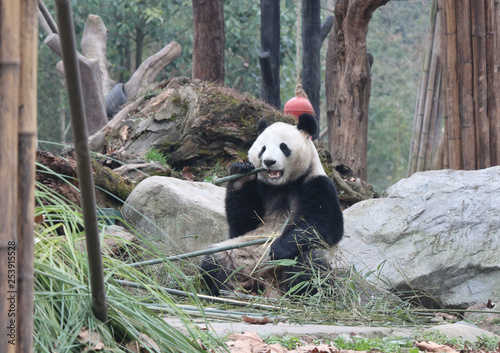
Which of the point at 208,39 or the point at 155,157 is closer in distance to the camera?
the point at 155,157

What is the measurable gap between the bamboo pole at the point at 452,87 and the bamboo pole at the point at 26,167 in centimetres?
517

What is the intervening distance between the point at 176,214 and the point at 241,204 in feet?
2.21

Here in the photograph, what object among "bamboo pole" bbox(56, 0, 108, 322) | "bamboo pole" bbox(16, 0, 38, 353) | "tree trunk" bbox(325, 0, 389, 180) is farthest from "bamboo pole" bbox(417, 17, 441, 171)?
"bamboo pole" bbox(16, 0, 38, 353)

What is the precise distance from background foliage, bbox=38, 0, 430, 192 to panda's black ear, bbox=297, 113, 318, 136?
6.91m

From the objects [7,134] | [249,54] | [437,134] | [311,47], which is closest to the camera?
[7,134]

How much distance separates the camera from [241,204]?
4.48 meters

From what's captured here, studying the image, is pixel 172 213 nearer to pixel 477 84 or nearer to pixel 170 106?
pixel 170 106

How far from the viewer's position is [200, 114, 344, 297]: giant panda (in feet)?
13.3

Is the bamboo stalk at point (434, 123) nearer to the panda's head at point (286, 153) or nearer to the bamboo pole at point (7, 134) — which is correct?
the panda's head at point (286, 153)

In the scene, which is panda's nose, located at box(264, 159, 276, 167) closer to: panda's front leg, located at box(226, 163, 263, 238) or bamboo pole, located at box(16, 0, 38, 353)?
panda's front leg, located at box(226, 163, 263, 238)

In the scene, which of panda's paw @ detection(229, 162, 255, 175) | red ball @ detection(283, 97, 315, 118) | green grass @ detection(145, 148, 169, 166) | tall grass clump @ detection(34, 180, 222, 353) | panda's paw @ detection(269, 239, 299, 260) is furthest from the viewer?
red ball @ detection(283, 97, 315, 118)

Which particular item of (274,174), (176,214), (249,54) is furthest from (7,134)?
(249,54)

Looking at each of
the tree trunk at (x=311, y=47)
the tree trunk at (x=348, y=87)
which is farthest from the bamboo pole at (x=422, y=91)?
the tree trunk at (x=311, y=47)

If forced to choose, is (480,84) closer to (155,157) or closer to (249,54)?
(155,157)
